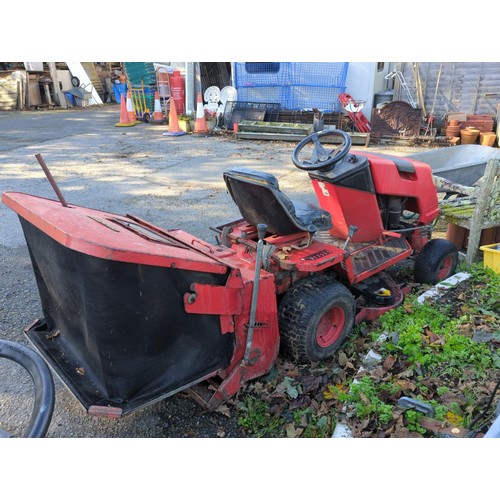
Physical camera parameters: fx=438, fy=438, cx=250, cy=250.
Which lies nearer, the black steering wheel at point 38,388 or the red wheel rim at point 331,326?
the black steering wheel at point 38,388

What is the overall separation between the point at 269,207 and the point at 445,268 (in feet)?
6.97

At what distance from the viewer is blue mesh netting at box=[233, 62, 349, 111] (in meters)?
11.4

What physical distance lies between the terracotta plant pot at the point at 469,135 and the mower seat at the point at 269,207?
326 inches

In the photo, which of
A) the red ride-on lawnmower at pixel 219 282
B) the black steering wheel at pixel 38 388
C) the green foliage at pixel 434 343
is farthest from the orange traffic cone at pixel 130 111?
the black steering wheel at pixel 38 388

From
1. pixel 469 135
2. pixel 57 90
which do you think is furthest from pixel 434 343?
pixel 57 90

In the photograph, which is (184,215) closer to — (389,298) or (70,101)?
(389,298)

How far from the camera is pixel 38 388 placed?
5.26 ft

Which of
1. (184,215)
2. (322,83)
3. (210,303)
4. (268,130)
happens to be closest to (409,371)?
(210,303)

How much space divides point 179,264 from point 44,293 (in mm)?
1100

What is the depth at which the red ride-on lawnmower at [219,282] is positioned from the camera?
6.51 ft

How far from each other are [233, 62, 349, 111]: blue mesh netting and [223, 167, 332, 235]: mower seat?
909cm

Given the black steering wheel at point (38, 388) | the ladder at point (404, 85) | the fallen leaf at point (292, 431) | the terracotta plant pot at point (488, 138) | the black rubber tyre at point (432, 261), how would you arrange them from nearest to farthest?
the black steering wheel at point (38, 388) < the fallen leaf at point (292, 431) < the black rubber tyre at point (432, 261) < the terracotta plant pot at point (488, 138) < the ladder at point (404, 85)

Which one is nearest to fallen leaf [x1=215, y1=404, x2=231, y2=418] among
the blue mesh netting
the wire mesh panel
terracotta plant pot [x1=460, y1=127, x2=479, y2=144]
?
terracotta plant pot [x1=460, y1=127, x2=479, y2=144]

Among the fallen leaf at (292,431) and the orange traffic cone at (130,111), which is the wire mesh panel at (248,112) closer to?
the orange traffic cone at (130,111)
